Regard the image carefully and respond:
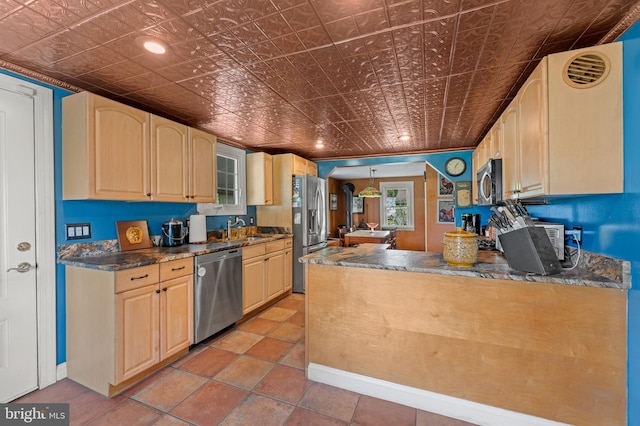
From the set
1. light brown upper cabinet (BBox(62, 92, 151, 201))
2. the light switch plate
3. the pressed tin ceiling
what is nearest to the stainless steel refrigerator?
the pressed tin ceiling

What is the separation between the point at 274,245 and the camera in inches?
150

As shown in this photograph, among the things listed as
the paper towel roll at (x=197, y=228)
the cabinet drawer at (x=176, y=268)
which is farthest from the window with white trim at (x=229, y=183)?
the cabinet drawer at (x=176, y=268)

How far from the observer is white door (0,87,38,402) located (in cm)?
183

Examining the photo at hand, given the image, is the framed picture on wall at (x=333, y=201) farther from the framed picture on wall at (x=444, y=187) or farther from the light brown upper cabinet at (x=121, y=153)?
the light brown upper cabinet at (x=121, y=153)

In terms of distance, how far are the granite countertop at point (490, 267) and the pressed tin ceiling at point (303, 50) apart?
1232 mm

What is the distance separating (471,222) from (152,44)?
4.36 metres

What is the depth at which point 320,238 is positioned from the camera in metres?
4.73

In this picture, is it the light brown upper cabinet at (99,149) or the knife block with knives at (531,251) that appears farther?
the light brown upper cabinet at (99,149)

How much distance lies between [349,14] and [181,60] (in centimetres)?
111

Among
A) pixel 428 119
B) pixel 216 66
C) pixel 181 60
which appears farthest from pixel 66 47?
pixel 428 119

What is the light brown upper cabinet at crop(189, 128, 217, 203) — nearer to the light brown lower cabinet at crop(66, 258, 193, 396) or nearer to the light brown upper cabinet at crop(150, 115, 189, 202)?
the light brown upper cabinet at crop(150, 115, 189, 202)

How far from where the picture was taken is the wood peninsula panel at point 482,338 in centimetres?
145

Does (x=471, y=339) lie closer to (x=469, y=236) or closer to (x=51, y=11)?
(x=469, y=236)

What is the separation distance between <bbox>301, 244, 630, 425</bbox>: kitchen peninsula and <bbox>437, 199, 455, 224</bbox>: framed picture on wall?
4391 millimetres
